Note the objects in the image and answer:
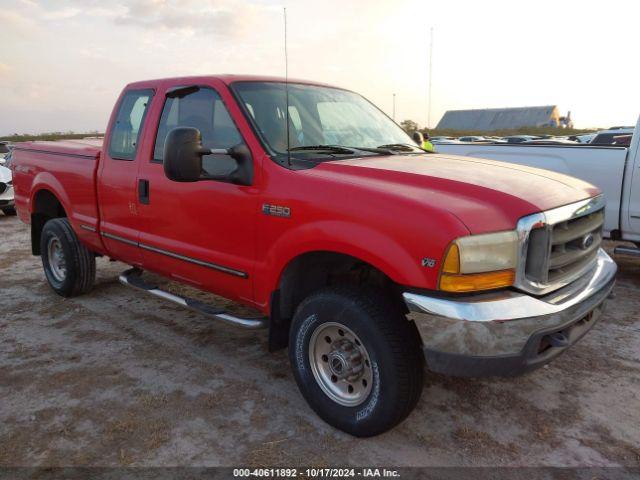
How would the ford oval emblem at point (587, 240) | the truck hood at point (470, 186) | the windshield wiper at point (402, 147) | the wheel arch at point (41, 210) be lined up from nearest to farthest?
1. the truck hood at point (470, 186)
2. the ford oval emblem at point (587, 240)
3. the windshield wiper at point (402, 147)
4. the wheel arch at point (41, 210)

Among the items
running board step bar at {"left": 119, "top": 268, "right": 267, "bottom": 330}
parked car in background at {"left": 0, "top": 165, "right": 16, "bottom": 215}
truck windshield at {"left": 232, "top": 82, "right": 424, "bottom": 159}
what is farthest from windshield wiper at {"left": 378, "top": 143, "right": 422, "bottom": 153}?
parked car in background at {"left": 0, "top": 165, "right": 16, "bottom": 215}

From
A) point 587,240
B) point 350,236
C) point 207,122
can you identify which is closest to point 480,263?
point 350,236

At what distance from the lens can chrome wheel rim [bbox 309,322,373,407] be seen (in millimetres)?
2873

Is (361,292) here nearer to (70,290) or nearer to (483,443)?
(483,443)

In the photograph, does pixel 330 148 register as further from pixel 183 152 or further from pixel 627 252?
pixel 627 252

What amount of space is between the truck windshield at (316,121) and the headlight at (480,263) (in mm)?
1268

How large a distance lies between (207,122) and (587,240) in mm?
2562

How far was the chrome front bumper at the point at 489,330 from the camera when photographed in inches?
94.5

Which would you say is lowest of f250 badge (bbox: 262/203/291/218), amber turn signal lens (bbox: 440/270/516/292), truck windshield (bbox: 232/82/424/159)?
amber turn signal lens (bbox: 440/270/516/292)

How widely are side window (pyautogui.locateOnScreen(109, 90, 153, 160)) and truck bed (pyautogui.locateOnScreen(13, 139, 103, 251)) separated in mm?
311

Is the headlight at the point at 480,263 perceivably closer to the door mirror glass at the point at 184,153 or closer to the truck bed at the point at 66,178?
the door mirror glass at the point at 184,153

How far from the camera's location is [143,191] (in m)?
4.04

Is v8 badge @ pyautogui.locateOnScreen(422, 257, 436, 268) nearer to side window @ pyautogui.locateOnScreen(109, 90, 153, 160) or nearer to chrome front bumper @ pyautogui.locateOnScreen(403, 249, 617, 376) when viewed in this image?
chrome front bumper @ pyautogui.locateOnScreen(403, 249, 617, 376)

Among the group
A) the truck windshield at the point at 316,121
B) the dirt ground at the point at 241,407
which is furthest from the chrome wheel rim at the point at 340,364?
the truck windshield at the point at 316,121
